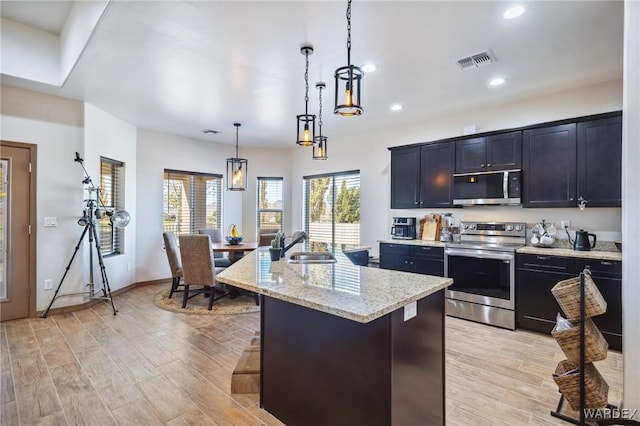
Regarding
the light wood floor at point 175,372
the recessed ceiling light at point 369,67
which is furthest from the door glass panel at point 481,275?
the recessed ceiling light at point 369,67

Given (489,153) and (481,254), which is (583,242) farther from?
(489,153)

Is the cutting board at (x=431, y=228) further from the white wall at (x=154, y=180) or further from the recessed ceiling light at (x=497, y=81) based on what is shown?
the white wall at (x=154, y=180)

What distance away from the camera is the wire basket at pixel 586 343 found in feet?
6.66

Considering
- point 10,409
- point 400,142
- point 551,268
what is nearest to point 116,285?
point 10,409

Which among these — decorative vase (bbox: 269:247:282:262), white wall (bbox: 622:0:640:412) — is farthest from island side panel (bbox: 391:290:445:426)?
decorative vase (bbox: 269:247:282:262)

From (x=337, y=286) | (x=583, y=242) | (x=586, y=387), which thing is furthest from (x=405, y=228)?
(x=337, y=286)

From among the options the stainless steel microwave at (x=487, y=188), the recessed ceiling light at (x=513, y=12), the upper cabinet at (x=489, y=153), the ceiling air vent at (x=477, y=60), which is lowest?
the stainless steel microwave at (x=487, y=188)

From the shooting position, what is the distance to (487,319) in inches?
151

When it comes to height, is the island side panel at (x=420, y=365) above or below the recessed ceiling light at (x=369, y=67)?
below

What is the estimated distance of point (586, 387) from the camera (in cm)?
205

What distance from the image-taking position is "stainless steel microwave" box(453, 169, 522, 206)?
13.0ft

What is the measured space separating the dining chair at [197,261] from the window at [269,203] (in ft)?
9.18

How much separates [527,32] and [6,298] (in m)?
6.04

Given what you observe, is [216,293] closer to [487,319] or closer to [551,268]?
[487,319]
